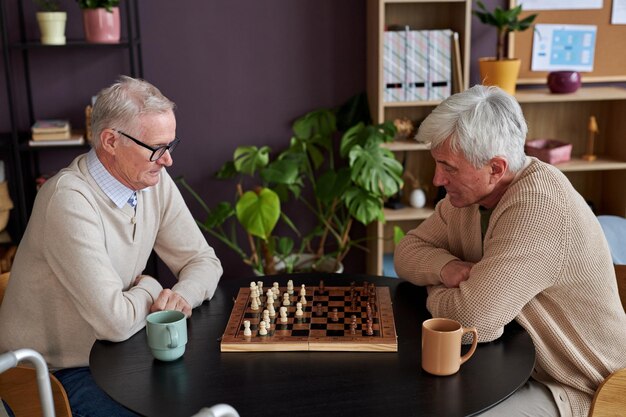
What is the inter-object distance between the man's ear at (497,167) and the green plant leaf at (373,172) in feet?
4.20

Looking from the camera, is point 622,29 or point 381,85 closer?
point 381,85

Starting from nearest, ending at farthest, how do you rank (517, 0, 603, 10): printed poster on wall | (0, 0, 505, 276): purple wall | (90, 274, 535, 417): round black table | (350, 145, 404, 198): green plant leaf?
(90, 274, 535, 417): round black table → (350, 145, 404, 198): green plant leaf → (0, 0, 505, 276): purple wall → (517, 0, 603, 10): printed poster on wall

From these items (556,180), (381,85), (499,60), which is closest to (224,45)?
(381,85)

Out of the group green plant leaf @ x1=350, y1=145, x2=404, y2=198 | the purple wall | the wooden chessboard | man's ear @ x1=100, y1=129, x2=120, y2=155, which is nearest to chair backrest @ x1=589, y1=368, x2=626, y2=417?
the wooden chessboard

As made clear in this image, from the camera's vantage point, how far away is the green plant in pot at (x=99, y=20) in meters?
3.04

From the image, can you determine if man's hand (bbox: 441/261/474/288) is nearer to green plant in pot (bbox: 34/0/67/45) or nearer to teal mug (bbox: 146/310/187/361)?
teal mug (bbox: 146/310/187/361)

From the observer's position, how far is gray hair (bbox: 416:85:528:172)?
1.68 m

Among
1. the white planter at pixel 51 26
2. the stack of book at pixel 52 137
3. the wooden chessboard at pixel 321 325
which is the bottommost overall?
the wooden chessboard at pixel 321 325

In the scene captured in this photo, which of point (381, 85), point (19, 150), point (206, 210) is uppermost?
point (381, 85)

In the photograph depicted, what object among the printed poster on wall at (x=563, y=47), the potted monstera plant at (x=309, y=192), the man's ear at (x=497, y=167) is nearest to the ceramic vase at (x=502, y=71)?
the printed poster on wall at (x=563, y=47)

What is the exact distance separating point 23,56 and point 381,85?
158 cm

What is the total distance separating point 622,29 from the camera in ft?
11.6

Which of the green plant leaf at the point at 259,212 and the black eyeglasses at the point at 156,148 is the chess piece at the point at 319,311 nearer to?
the black eyeglasses at the point at 156,148

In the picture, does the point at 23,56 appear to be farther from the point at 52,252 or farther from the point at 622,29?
the point at 622,29
